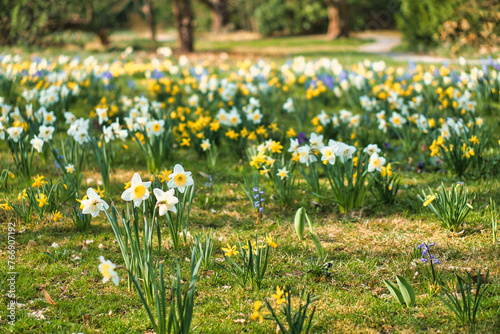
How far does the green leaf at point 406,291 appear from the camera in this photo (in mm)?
2180

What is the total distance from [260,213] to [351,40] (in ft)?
59.4

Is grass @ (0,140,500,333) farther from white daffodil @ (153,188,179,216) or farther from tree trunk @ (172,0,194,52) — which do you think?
tree trunk @ (172,0,194,52)

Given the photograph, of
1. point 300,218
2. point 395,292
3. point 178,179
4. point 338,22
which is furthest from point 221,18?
point 395,292

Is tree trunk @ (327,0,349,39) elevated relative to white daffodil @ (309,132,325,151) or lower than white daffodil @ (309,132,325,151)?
elevated

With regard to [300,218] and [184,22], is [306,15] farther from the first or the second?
[300,218]

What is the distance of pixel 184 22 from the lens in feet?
44.2

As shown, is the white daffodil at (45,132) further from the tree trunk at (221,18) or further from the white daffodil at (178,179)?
the tree trunk at (221,18)

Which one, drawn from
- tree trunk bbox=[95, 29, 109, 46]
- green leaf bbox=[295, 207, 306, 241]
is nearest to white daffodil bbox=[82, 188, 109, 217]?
green leaf bbox=[295, 207, 306, 241]

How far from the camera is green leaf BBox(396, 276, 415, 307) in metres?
2.18

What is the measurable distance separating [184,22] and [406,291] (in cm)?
1250

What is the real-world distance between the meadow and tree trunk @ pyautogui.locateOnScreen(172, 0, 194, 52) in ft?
28.2

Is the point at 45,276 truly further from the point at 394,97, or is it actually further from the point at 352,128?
the point at 394,97

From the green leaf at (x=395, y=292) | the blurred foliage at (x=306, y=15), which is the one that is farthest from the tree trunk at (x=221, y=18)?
the green leaf at (x=395, y=292)

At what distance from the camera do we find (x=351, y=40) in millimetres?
19953
